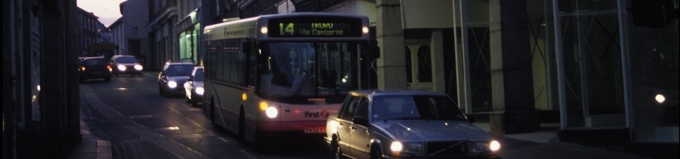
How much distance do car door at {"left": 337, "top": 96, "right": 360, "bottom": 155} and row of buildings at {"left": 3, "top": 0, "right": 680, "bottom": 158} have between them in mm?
4154

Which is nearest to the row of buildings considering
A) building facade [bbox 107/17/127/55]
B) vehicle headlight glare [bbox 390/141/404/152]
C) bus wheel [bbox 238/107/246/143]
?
vehicle headlight glare [bbox 390/141/404/152]

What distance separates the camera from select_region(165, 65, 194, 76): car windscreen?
127 ft

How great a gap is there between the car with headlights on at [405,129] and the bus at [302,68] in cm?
247

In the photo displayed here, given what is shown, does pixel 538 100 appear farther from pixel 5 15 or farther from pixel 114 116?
pixel 5 15

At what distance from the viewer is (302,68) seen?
17.1m

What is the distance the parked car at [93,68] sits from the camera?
51.8 m

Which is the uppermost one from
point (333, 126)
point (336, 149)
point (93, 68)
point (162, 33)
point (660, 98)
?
point (162, 33)

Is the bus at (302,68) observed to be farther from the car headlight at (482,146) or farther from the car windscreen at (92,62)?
the car windscreen at (92,62)

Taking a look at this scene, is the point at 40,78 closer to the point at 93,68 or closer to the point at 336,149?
the point at 336,149

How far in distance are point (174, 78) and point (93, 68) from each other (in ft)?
51.0

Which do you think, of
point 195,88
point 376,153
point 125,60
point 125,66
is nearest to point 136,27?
point 125,60

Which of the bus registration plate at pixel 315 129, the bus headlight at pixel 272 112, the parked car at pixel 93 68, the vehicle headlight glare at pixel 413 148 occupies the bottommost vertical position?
the vehicle headlight glare at pixel 413 148

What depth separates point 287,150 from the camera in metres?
18.1

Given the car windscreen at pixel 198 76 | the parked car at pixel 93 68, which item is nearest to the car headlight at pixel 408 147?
the car windscreen at pixel 198 76
